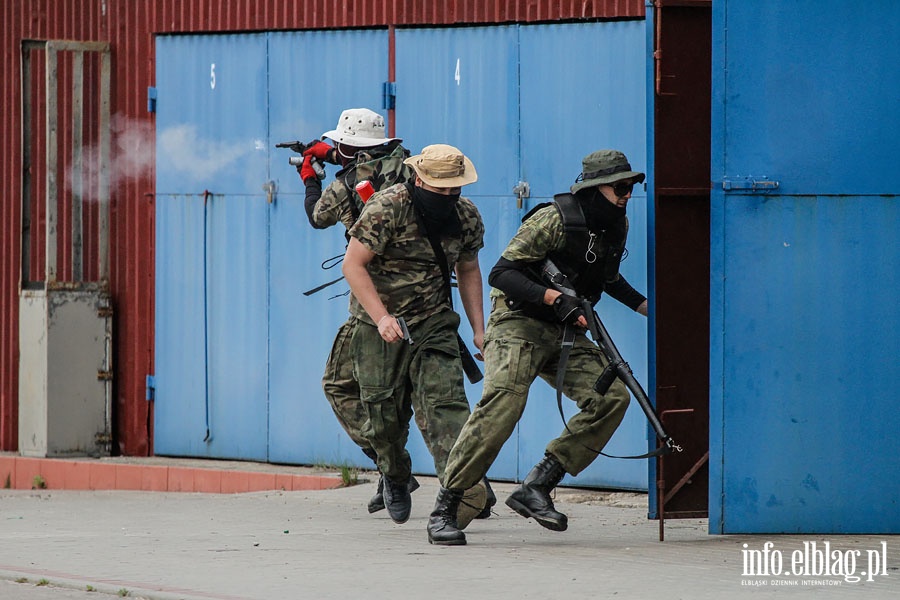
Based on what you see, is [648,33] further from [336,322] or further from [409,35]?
[336,322]

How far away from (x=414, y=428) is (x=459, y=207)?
2.85 m

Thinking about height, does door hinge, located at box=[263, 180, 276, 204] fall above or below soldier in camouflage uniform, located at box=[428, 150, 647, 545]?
above

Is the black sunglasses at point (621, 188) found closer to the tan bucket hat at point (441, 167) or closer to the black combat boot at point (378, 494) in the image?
the tan bucket hat at point (441, 167)

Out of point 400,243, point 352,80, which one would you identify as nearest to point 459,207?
point 400,243

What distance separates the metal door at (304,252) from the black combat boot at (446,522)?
10.3 feet

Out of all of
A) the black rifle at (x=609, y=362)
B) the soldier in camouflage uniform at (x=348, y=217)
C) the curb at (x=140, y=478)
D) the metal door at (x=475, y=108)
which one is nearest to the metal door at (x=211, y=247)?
the curb at (x=140, y=478)

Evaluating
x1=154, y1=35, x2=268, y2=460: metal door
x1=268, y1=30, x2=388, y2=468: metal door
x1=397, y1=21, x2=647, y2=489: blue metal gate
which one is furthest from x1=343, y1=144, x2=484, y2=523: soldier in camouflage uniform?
x1=154, y1=35, x2=268, y2=460: metal door

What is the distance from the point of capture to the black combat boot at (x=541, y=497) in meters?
7.25

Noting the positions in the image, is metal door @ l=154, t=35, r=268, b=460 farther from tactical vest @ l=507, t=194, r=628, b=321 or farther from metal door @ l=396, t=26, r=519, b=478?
tactical vest @ l=507, t=194, r=628, b=321

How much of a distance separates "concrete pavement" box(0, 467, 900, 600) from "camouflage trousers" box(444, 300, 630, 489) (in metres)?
0.39

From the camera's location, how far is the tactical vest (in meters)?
7.05

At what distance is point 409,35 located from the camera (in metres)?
10.0

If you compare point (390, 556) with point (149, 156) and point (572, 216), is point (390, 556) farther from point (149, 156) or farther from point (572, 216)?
point (149, 156)

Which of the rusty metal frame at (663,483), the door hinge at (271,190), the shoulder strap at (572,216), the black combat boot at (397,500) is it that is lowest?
the black combat boot at (397,500)
